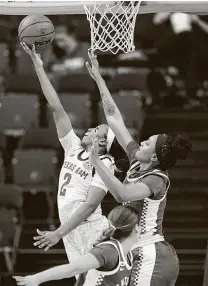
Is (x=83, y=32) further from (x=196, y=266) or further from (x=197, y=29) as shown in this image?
(x=196, y=266)

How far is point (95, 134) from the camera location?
3.88m

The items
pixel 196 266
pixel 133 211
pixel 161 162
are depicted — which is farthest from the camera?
pixel 196 266

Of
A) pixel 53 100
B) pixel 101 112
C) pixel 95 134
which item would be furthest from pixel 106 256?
pixel 101 112

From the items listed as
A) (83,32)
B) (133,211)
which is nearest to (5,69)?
(83,32)

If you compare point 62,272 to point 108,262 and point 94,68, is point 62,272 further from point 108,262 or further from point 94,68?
point 94,68

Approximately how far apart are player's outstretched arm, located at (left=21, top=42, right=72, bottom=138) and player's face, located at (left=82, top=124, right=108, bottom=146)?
13 centimetres

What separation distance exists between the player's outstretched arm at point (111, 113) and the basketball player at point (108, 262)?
951 millimetres

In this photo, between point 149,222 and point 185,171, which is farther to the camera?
point 185,171

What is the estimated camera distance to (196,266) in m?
4.21

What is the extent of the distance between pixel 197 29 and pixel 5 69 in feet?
4.61

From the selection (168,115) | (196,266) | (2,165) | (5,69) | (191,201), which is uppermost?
(5,69)

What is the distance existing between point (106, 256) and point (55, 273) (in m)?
0.27

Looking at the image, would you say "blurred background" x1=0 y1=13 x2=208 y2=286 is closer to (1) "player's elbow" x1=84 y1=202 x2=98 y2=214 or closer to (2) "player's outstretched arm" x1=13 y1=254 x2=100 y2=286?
(1) "player's elbow" x1=84 y1=202 x2=98 y2=214

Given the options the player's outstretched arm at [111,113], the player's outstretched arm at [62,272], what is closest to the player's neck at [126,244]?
the player's outstretched arm at [62,272]
